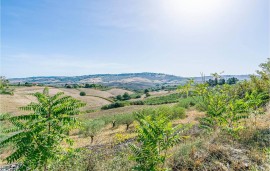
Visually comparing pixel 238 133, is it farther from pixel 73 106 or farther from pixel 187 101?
pixel 187 101

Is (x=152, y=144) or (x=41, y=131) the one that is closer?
(x=41, y=131)

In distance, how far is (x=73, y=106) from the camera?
4.56 meters

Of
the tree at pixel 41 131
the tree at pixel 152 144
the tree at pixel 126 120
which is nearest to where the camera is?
the tree at pixel 41 131

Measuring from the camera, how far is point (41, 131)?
4184mm

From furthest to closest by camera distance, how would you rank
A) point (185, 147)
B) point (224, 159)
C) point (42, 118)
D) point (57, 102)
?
point (185, 147)
point (224, 159)
point (57, 102)
point (42, 118)

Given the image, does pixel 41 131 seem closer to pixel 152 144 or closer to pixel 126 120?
pixel 152 144

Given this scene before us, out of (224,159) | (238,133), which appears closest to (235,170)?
(224,159)

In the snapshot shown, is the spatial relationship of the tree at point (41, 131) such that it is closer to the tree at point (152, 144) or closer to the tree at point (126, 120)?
the tree at point (152, 144)

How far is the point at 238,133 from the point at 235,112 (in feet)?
2.58

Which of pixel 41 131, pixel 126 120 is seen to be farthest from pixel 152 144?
pixel 126 120

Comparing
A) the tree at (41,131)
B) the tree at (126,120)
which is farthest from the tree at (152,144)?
the tree at (126,120)

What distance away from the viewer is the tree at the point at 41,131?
13.1ft

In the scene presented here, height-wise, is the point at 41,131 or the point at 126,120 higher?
the point at 41,131

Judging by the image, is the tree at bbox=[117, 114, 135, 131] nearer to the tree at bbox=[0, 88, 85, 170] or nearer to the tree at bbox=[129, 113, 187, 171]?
the tree at bbox=[129, 113, 187, 171]
